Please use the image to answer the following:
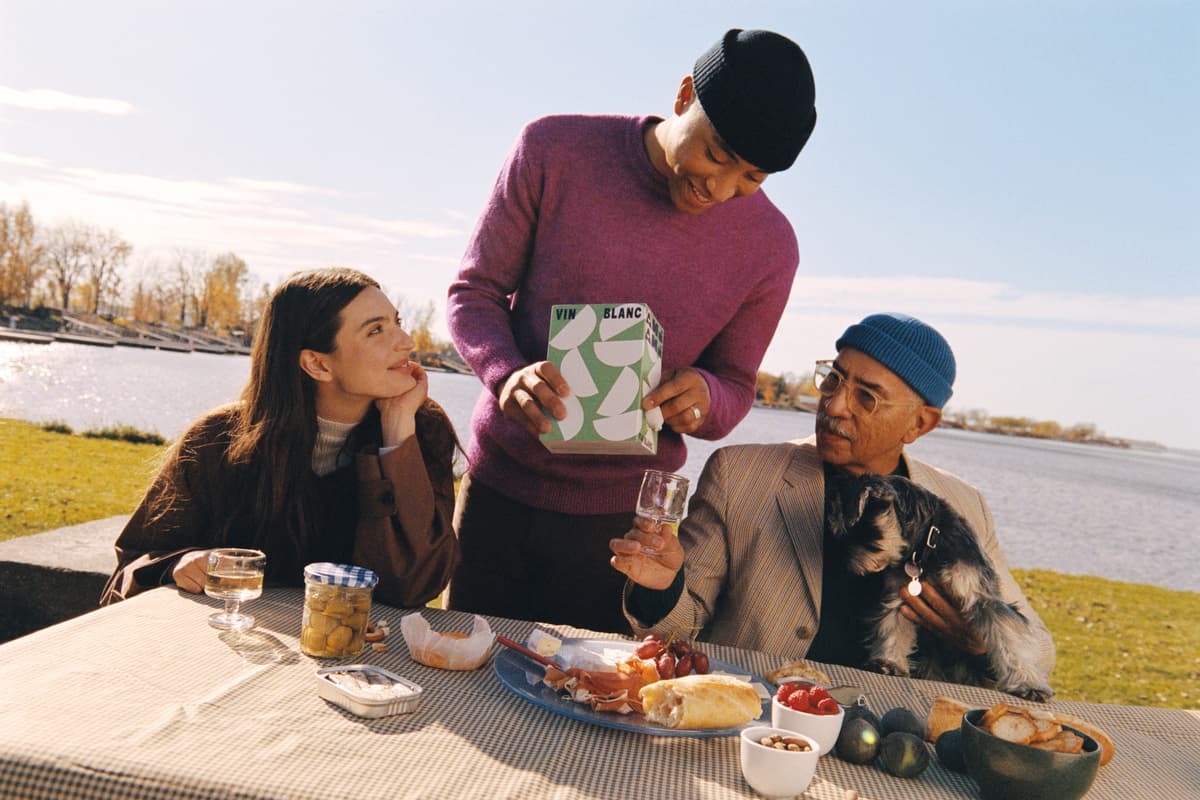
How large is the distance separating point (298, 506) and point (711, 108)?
156cm

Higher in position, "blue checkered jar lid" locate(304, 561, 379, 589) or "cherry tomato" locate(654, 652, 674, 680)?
"blue checkered jar lid" locate(304, 561, 379, 589)

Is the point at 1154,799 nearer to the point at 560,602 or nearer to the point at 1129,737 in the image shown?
the point at 1129,737

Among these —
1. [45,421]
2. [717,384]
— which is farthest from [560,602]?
[45,421]

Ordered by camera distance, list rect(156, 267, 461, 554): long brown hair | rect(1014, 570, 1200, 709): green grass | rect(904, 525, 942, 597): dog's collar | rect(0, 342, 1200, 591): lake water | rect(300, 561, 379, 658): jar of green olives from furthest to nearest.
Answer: rect(0, 342, 1200, 591): lake water, rect(1014, 570, 1200, 709): green grass, rect(156, 267, 461, 554): long brown hair, rect(904, 525, 942, 597): dog's collar, rect(300, 561, 379, 658): jar of green olives

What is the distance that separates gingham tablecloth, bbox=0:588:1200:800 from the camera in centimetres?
127

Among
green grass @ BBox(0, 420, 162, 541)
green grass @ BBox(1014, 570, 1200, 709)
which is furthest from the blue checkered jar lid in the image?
green grass @ BBox(1014, 570, 1200, 709)

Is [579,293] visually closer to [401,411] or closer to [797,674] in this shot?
[401,411]

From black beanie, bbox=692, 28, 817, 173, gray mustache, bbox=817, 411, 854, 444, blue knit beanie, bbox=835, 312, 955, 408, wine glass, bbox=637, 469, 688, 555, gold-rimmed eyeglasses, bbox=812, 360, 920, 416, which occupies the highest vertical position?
black beanie, bbox=692, 28, 817, 173

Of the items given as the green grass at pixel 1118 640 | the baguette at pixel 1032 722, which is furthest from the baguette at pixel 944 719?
the green grass at pixel 1118 640

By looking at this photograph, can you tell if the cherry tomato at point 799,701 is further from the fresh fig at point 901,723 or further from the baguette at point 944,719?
the baguette at point 944,719

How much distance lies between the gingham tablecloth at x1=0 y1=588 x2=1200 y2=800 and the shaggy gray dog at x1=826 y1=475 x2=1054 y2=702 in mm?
383

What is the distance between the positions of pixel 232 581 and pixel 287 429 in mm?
743

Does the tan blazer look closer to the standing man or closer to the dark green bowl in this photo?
the standing man

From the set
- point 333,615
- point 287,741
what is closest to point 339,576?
point 333,615
